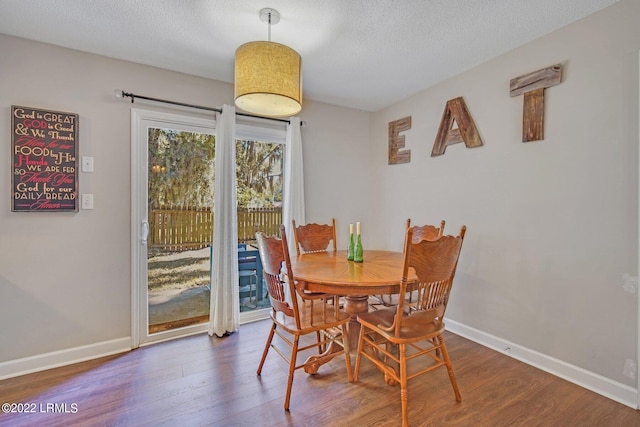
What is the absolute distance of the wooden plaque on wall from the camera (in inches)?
83.3

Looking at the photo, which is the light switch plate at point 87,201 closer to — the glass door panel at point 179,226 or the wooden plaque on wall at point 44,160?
the wooden plaque on wall at point 44,160

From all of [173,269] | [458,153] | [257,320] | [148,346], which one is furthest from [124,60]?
[458,153]

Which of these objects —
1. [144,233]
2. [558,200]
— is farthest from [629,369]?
[144,233]

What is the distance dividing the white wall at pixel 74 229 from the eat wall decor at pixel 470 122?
2270 millimetres

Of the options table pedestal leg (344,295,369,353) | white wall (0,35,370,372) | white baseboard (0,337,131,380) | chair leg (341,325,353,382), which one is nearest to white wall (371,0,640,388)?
table pedestal leg (344,295,369,353)

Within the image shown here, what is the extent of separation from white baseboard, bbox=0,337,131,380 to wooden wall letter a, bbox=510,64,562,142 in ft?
12.2

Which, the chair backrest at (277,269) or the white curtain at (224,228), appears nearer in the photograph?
the chair backrest at (277,269)

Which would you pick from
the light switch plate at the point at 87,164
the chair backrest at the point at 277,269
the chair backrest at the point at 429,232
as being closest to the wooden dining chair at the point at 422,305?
the chair backrest at the point at 277,269

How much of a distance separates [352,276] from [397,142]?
2231 mm

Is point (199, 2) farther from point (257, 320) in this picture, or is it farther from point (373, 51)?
point (257, 320)

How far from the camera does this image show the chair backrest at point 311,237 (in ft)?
9.36

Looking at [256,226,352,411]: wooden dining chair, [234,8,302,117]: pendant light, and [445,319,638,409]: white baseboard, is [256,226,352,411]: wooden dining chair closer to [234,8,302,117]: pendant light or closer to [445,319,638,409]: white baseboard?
[234,8,302,117]: pendant light

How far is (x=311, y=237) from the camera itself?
9.50ft

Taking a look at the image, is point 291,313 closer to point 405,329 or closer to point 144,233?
point 405,329
